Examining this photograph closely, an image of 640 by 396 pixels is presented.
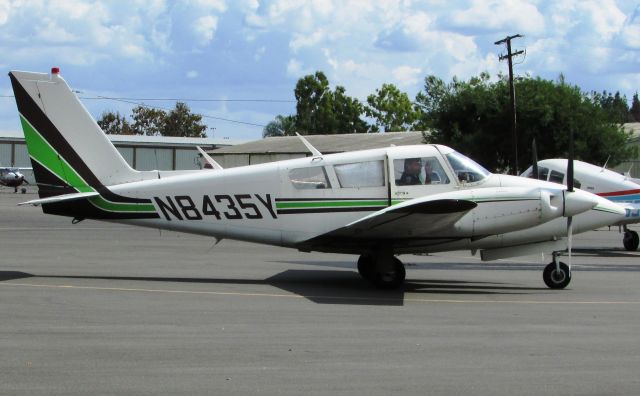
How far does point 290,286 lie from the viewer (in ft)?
49.3

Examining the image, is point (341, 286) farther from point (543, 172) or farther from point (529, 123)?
point (529, 123)

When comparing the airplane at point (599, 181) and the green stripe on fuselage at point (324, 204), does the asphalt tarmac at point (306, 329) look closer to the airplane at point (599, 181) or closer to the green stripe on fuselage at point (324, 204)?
the green stripe on fuselage at point (324, 204)

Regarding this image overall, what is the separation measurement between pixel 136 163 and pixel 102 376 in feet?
299

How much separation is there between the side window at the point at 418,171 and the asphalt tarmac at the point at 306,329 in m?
1.76

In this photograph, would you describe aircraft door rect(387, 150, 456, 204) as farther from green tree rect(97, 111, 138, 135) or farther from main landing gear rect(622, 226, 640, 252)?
green tree rect(97, 111, 138, 135)

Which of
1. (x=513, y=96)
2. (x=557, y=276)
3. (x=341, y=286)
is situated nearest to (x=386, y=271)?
(x=341, y=286)

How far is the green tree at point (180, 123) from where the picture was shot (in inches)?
5866

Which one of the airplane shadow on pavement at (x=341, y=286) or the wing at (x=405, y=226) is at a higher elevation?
the wing at (x=405, y=226)

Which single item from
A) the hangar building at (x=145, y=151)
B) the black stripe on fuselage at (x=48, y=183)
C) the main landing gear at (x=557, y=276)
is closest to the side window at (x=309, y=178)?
the black stripe on fuselage at (x=48, y=183)

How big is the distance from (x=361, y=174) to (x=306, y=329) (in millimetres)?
4785

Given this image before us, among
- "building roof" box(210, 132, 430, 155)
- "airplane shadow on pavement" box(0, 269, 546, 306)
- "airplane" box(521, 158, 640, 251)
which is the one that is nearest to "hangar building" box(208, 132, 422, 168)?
"building roof" box(210, 132, 430, 155)

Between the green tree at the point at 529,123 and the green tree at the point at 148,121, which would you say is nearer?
the green tree at the point at 529,123

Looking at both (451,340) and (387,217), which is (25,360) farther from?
(387,217)

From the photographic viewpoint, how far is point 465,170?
1488 cm
